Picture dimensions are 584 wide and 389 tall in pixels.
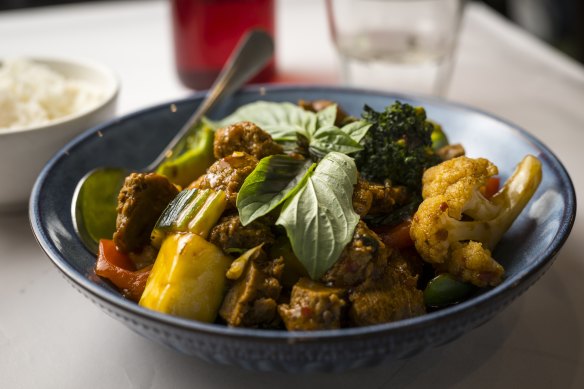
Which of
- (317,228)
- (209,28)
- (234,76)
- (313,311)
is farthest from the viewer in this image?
(209,28)

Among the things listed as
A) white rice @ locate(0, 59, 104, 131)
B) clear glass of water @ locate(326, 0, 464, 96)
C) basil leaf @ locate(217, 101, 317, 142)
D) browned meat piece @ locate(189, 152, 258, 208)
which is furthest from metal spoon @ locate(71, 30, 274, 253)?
clear glass of water @ locate(326, 0, 464, 96)

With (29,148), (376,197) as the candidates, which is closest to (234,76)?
(29,148)

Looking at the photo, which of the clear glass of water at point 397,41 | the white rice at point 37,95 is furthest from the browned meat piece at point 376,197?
the clear glass of water at point 397,41

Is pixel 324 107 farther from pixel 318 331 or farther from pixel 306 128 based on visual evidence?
pixel 318 331

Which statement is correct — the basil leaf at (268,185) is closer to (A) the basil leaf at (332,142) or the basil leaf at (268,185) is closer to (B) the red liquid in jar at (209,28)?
(A) the basil leaf at (332,142)

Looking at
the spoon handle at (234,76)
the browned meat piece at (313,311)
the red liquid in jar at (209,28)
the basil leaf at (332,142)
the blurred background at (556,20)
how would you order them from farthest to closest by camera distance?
the blurred background at (556,20) → the red liquid in jar at (209,28) → the spoon handle at (234,76) → the basil leaf at (332,142) → the browned meat piece at (313,311)

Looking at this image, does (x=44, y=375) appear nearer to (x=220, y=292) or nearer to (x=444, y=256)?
(x=220, y=292)

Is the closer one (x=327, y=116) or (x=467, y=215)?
(x=467, y=215)
